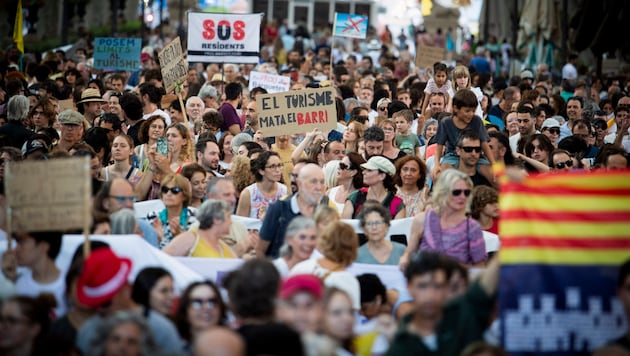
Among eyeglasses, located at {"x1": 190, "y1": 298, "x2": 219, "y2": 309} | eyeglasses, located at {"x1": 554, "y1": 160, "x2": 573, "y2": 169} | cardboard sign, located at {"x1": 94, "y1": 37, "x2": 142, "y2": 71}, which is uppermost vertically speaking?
cardboard sign, located at {"x1": 94, "y1": 37, "x2": 142, "y2": 71}

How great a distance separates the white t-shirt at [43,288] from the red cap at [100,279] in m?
0.53

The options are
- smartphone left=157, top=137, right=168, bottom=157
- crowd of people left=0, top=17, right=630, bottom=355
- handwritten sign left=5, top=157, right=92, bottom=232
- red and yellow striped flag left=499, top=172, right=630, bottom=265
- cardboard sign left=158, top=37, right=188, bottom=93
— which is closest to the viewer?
crowd of people left=0, top=17, right=630, bottom=355

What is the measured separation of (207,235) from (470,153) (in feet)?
10.6

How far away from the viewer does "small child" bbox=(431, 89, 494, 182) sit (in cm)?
1292

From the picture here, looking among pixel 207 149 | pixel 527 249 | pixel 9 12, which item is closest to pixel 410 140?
pixel 207 149

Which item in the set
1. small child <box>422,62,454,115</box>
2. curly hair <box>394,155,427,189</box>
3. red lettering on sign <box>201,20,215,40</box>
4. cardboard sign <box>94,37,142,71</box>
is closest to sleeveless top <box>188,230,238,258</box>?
curly hair <box>394,155,427,189</box>

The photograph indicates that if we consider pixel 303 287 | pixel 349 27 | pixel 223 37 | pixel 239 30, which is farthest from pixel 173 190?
pixel 349 27

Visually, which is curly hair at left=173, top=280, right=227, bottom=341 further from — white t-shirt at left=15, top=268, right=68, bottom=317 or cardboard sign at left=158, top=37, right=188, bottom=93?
cardboard sign at left=158, top=37, right=188, bottom=93

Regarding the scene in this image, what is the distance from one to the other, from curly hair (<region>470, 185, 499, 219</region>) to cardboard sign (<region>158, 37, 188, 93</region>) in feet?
21.4

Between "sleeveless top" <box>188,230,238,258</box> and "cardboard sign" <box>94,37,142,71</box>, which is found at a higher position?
"cardboard sign" <box>94,37,142,71</box>

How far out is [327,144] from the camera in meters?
14.2

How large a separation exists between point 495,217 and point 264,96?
408 cm

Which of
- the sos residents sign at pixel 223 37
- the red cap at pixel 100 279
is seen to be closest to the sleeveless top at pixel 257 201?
the red cap at pixel 100 279

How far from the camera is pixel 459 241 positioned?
32.5 ft
